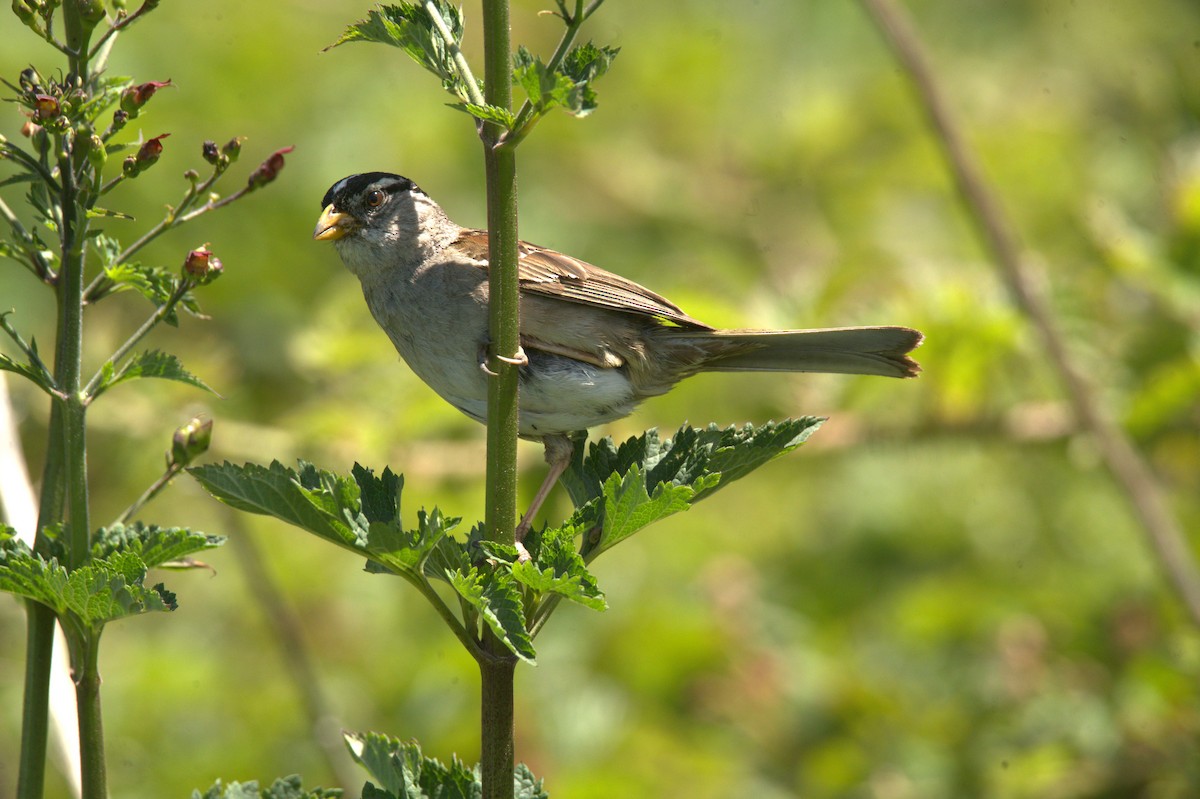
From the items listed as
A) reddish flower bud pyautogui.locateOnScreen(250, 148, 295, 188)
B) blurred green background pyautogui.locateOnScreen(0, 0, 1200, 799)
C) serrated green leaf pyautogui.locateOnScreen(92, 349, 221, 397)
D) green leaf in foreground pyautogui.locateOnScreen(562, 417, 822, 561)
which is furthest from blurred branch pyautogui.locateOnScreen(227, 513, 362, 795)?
reddish flower bud pyautogui.locateOnScreen(250, 148, 295, 188)

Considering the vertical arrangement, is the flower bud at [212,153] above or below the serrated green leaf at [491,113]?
above

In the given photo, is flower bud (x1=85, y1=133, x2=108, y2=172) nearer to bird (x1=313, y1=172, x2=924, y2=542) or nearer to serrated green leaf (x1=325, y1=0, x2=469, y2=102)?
serrated green leaf (x1=325, y1=0, x2=469, y2=102)

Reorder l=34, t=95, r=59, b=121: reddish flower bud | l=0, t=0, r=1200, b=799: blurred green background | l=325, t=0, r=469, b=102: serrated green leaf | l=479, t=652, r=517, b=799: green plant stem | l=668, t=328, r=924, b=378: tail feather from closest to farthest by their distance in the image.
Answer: l=34, t=95, r=59, b=121: reddish flower bud < l=325, t=0, r=469, b=102: serrated green leaf < l=479, t=652, r=517, b=799: green plant stem < l=668, t=328, r=924, b=378: tail feather < l=0, t=0, r=1200, b=799: blurred green background

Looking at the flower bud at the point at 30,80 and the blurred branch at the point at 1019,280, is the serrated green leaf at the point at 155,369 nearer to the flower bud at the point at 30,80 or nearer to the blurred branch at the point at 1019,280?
the flower bud at the point at 30,80

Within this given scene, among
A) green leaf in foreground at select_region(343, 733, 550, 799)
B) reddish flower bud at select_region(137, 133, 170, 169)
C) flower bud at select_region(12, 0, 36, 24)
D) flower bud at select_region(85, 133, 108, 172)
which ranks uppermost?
flower bud at select_region(12, 0, 36, 24)

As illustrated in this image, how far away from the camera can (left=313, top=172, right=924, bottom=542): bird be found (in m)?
2.94

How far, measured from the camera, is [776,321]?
14.7 feet

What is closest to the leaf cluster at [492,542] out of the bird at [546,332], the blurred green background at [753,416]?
the bird at [546,332]

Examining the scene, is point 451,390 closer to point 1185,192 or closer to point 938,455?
point 1185,192

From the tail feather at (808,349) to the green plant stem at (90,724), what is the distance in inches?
67.0

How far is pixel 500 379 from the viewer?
70.9 inches

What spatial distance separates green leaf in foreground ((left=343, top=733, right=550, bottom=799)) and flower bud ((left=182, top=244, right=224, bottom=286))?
74 cm

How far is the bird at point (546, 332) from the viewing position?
9.64 feet

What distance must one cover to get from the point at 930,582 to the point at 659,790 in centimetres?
172
